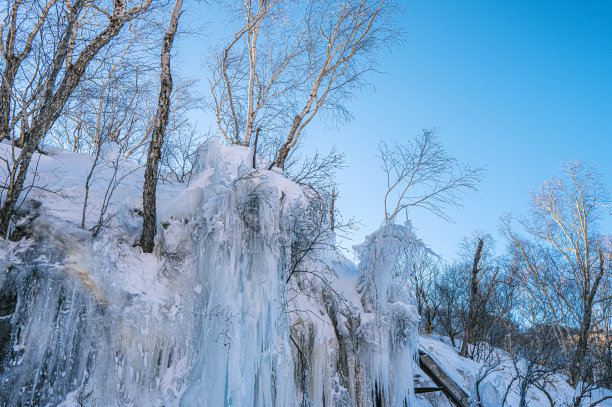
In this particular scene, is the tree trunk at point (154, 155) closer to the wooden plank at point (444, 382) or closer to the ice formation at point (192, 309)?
the ice formation at point (192, 309)

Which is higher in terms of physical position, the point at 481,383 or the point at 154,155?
the point at 154,155

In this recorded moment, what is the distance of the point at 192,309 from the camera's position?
15.1 feet

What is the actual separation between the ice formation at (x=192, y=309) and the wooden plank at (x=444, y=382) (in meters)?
0.74

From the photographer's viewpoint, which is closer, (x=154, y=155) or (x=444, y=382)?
(x=154, y=155)

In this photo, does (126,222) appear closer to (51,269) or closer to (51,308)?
(51,269)

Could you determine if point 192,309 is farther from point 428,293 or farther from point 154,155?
point 428,293

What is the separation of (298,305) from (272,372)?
4.85ft

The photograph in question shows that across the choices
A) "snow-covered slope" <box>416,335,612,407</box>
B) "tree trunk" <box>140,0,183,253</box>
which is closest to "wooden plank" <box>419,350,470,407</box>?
"snow-covered slope" <box>416,335,612,407</box>

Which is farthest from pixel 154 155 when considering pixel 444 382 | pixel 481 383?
pixel 481 383

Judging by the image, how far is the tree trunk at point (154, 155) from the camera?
4.87 m

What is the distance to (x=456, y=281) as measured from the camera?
22.9 meters

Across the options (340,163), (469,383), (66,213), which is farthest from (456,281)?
(66,213)

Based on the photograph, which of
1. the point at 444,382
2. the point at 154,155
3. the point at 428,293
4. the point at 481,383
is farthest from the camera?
the point at 428,293

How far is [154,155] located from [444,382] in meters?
6.56
